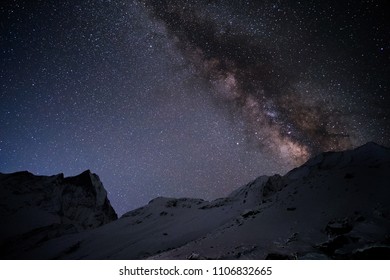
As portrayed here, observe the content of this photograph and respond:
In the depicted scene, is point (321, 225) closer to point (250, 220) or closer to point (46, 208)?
point (250, 220)

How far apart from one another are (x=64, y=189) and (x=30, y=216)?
14318 millimetres

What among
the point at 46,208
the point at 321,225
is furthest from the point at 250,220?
the point at 46,208

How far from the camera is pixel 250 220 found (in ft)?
62.3

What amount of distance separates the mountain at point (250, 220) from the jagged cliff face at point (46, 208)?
0.80ft

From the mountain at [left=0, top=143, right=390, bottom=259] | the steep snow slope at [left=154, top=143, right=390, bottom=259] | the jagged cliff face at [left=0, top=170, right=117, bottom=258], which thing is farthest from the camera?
the jagged cliff face at [left=0, top=170, right=117, bottom=258]

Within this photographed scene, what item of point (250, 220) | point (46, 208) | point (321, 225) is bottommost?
point (321, 225)

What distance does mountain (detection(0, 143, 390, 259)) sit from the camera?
11.4 meters

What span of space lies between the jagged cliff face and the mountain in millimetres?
245

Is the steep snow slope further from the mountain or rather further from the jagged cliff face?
the jagged cliff face

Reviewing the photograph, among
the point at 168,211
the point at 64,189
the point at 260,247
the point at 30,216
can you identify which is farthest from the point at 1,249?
the point at 260,247

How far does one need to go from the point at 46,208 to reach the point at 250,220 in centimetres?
6955

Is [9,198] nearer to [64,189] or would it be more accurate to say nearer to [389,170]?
[64,189]

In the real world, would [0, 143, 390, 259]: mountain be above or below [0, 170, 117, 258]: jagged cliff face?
below

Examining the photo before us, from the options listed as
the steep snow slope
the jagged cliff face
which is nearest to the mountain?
the steep snow slope
